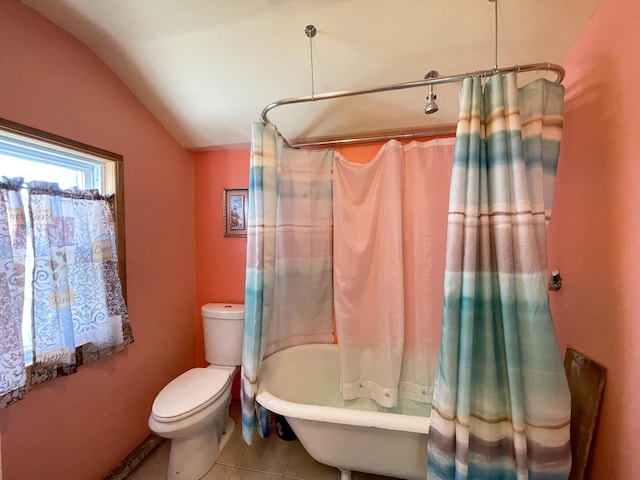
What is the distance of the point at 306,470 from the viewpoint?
57.9 inches

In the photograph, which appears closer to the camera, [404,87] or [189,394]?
[404,87]

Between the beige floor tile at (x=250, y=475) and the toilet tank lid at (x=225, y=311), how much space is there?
2.91 ft

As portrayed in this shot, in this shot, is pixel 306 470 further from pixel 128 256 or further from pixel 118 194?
pixel 118 194

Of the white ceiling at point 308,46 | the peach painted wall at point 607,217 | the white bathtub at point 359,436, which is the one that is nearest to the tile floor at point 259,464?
the white bathtub at point 359,436

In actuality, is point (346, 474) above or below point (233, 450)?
above

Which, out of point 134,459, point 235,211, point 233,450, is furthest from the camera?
point 235,211

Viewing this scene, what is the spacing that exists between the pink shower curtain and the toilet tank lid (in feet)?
2.37

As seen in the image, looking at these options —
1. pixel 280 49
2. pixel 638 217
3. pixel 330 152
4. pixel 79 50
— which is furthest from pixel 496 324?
pixel 79 50

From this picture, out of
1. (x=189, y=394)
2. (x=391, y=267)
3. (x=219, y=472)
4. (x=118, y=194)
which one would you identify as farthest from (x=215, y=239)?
(x=219, y=472)

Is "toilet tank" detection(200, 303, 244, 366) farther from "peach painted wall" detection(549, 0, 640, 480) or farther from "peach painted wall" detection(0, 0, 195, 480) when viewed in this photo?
"peach painted wall" detection(549, 0, 640, 480)

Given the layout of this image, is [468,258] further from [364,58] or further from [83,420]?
Result: [83,420]

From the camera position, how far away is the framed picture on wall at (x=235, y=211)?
1.98 m

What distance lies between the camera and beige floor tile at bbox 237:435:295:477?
58.7 inches

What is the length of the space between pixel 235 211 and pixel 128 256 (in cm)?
77
